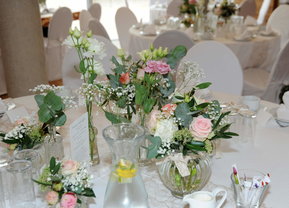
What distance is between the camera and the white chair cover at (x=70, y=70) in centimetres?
267

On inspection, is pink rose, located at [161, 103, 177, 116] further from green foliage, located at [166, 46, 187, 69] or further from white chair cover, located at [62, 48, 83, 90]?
white chair cover, located at [62, 48, 83, 90]

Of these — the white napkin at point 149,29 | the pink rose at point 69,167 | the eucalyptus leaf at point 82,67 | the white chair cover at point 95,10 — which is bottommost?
the white chair cover at point 95,10

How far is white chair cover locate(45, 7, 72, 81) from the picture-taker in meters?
4.82

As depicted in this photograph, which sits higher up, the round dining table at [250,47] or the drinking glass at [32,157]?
the drinking glass at [32,157]

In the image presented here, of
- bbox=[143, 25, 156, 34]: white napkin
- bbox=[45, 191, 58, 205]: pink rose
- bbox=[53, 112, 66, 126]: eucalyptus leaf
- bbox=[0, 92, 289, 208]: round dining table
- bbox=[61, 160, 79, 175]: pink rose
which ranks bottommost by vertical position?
bbox=[143, 25, 156, 34]: white napkin

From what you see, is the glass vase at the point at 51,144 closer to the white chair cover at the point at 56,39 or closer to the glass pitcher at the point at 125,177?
the glass pitcher at the point at 125,177

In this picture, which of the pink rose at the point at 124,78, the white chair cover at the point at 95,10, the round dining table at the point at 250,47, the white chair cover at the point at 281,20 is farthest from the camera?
the white chair cover at the point at 95,10

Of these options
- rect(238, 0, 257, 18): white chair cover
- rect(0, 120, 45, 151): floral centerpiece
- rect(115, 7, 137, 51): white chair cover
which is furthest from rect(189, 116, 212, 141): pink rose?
rect(238, 0, 257, 18): white chair cover

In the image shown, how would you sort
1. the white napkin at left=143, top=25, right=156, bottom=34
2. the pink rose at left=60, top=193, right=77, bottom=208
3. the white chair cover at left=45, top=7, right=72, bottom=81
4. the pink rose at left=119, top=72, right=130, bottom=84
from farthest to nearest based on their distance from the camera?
1. the white chair cover at left=45, top=7, right=72, bottom=81
2. the white napkin at left=143, top=25, right=156, bottom=34
3. the pink rose at left=119, top=72, right=130, bottom=84
4. the pink rose at left=60, top=193, right=77, bottom=208

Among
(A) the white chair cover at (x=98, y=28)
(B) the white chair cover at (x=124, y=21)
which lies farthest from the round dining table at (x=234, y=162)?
(B) the white chair cover at (x=124, y=21)

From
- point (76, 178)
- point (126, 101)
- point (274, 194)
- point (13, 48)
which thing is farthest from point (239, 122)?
point (13, 48)

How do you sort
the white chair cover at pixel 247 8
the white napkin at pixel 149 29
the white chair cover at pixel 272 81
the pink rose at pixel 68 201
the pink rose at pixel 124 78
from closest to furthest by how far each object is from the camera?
the pink rose at pixel 68 201
the pink rose at pixel 124 78
the white chair cover at pixel 272 81
the white napkin at pixel 149 29
the white chair cover at pixel 247 8

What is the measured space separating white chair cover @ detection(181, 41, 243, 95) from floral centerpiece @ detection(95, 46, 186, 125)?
1.12m

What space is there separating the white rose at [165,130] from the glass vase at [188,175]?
0.06m
